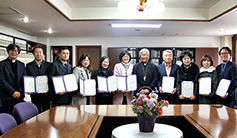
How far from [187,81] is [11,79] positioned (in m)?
3.19

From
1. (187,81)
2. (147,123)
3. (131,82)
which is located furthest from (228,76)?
(147,123)

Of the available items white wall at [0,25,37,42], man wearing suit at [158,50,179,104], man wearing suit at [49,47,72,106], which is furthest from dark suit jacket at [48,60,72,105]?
white wall at [0,25,37,42]

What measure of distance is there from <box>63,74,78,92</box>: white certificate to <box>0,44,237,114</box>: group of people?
132 millimetres

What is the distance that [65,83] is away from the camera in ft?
10.5

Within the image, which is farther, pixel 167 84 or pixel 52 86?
pixel 167 84

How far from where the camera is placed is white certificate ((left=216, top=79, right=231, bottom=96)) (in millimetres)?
3294

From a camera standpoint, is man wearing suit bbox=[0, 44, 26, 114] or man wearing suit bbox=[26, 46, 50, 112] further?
man wearing suit bbox=[26, 46, 50, 112]

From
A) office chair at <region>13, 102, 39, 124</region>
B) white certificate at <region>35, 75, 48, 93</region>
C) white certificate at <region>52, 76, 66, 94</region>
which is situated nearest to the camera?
office chair at <region>13, 102, 39, 124</region>

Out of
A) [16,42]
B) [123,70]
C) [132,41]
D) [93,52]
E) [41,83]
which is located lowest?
[41,83]

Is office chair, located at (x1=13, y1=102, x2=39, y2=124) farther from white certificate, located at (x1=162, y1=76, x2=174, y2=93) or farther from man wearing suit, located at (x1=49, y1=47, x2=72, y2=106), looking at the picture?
white certificate, located at (x1=162, y1=76, x2=174, y2=93)

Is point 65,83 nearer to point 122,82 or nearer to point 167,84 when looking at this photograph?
point 122,82

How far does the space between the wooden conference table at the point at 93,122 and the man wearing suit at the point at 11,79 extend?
4.36ft

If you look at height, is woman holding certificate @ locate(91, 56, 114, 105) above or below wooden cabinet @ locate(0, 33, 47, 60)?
below

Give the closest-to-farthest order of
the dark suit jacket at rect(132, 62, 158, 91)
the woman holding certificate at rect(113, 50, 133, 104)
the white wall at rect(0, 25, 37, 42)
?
1. the dark suit jacket at rect(132, 62, 158, 91)
2. the woman holding certificate at rect(113, 50, 133, 104)
3. the white wall at rect(0, 25, 37, 42)
